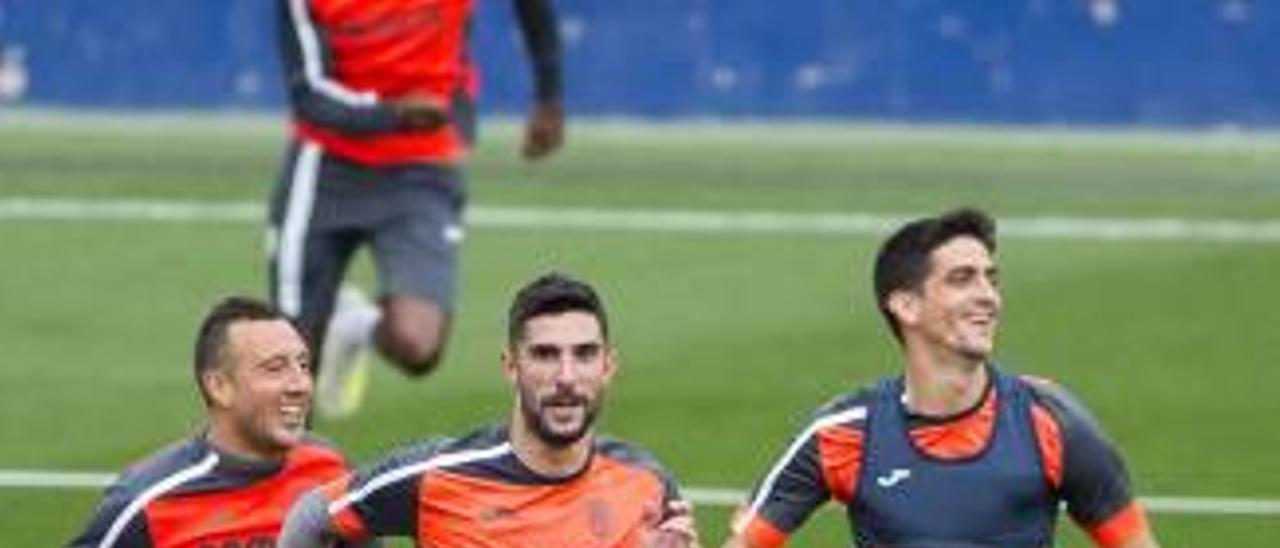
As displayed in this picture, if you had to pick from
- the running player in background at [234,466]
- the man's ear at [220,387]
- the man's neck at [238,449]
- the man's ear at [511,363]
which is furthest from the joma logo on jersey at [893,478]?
the man's ear at [220,387]

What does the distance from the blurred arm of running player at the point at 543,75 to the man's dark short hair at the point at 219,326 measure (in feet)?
17.7

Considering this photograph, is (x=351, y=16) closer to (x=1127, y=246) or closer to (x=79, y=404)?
(x=79, y=404)

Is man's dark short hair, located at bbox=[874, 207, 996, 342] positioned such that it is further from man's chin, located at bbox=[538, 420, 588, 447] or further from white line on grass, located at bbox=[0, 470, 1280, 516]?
white line on grass, located at bbox=[0, 470, 1280, 516]

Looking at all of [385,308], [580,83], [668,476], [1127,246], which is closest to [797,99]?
[580,83]

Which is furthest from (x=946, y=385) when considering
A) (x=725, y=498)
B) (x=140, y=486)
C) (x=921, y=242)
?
(x=725, y=498)

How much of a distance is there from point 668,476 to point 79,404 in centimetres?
820

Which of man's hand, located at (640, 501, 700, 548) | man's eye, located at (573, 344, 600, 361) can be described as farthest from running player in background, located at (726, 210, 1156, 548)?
man's eye, located at (573, 344, 600, 361)

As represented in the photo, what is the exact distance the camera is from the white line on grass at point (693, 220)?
25078mm

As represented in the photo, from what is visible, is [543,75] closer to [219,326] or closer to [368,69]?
[368,69]

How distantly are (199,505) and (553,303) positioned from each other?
4.41 ft

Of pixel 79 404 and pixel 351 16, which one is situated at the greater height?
pixel 351 16

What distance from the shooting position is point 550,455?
11.8m

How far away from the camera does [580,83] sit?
2950 cm

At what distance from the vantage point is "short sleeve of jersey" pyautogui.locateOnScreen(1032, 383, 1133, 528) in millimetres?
12102
